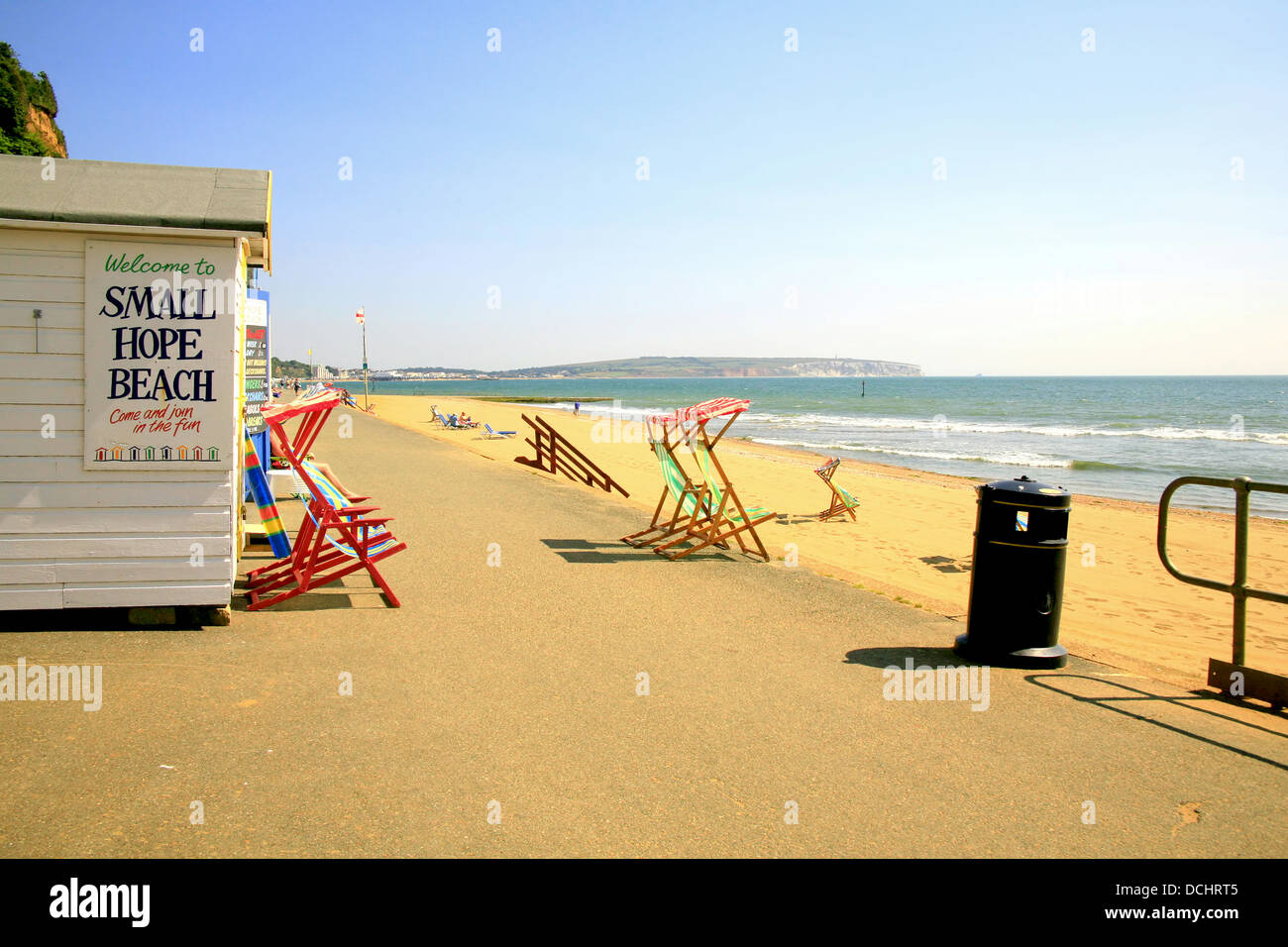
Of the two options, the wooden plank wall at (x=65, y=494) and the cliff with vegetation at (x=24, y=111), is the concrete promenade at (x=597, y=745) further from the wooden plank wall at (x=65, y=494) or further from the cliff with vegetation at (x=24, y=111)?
the cliff with vegetation at (x=24, y=111)

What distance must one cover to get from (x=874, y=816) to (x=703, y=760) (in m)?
0.86

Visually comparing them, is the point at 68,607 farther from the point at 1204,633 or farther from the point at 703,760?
the point at 1204,633

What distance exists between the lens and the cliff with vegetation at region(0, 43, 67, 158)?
67.4ft

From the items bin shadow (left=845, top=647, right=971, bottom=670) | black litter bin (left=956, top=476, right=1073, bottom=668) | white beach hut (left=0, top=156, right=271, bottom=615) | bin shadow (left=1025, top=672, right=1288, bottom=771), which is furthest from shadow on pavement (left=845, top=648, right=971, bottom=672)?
white beach hut (left=0, top=156, right=271, bottom=615)

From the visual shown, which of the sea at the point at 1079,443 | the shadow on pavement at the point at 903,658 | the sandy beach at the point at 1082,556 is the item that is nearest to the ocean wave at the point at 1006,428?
the sea at the point at 1079,443

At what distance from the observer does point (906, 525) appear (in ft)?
44.8

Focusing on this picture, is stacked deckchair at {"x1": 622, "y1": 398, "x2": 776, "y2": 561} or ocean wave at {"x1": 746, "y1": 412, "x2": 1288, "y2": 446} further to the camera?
ocean wave at {"x1": 746, "y1": 412, "x2": 1288, "y2": 446}

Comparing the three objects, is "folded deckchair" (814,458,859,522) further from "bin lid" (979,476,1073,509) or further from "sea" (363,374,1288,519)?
"sea" (363,374,1288,519)

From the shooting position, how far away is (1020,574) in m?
5.41

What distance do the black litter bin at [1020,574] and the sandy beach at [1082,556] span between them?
2.33 ft

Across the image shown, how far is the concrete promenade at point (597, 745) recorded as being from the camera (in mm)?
3318

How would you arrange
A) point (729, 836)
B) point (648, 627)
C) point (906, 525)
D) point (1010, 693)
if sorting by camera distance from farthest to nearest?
point (906, 525)
point (648, 627)
point (1010, 693)
point (729, 836)

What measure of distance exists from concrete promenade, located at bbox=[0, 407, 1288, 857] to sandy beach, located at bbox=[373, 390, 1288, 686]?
1.45 m
